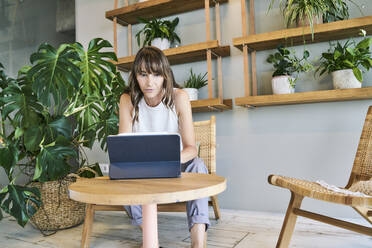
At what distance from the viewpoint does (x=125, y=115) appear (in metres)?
1.48

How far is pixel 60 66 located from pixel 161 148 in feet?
3.36

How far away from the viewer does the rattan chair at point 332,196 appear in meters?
1.05

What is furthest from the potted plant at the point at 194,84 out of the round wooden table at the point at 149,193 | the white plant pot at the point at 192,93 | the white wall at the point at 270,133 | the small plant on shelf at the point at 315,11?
the round wooden table at the point at 149,193

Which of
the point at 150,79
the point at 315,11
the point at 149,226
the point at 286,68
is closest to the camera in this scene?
the point at 149,226

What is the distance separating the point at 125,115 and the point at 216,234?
89 cm

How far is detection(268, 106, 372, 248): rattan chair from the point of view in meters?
1.05

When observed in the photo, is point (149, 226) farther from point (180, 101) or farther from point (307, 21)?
point (307, 21)

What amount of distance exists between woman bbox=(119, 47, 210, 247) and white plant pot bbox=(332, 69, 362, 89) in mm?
1059

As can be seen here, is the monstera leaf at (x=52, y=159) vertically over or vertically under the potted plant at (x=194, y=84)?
under

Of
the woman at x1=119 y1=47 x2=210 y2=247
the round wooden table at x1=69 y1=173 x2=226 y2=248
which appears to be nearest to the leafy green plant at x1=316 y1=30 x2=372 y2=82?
the woman at x1=119 y1=47 x2=210 y2=247

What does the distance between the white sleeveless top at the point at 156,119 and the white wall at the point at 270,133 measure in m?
1.01

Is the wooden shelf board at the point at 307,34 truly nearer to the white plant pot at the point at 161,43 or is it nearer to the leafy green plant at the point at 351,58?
the leafy green plant at the point at 351,58

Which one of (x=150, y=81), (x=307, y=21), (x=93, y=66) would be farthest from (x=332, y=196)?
(x=93, y=66)

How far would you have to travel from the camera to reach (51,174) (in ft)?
5.60
